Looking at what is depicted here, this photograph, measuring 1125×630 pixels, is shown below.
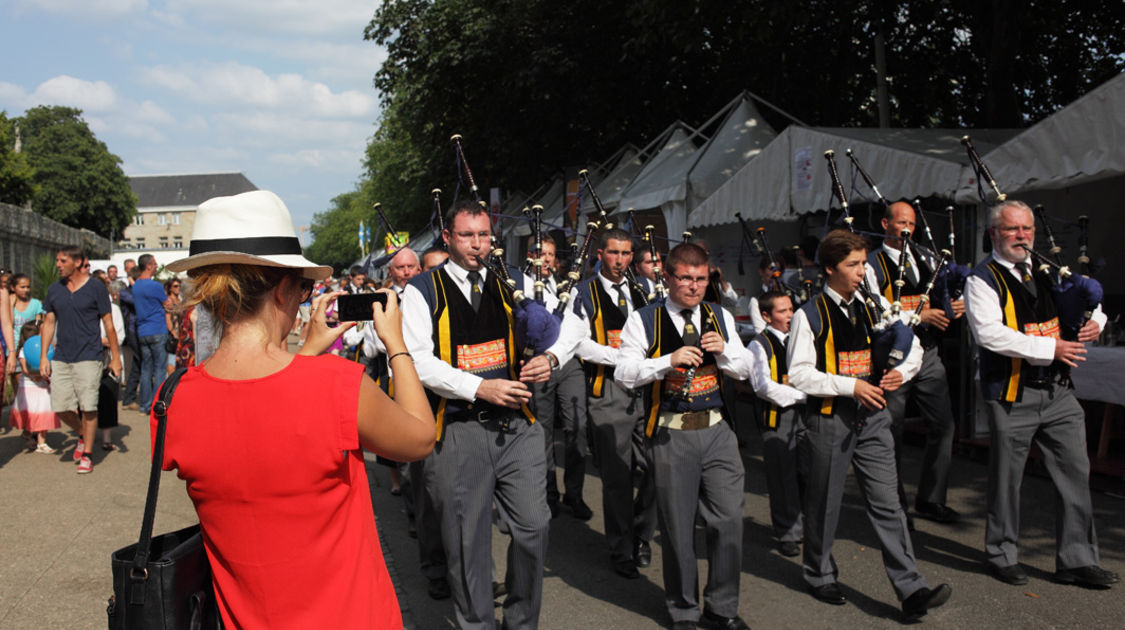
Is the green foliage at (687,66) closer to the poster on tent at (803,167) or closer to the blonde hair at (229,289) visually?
the poster on tent at (803,167)

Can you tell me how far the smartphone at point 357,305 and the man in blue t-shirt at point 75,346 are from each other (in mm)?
7223

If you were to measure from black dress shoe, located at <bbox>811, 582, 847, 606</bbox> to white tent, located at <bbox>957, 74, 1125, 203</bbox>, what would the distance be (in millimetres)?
3677

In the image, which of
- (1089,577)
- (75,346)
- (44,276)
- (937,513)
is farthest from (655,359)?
(44,276)

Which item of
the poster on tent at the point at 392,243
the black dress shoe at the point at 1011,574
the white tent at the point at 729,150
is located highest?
the white tent at the point at 729,150

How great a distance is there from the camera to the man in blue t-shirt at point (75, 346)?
864cm

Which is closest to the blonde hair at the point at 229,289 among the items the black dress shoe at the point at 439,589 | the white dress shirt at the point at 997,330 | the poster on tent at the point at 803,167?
the black dress shoe at the point at 439,589

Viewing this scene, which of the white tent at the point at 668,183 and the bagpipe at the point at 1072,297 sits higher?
the white tent at the point at 668,183

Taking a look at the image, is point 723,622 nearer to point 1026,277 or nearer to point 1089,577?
point 1089,577

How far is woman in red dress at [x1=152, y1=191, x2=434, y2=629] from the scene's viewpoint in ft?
6.44

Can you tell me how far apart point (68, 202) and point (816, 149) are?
2862 inches

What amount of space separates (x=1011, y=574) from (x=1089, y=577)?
39 centimetres

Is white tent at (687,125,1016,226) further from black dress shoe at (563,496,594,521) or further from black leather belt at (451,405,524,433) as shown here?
black leather belt at (451,405,524,433)

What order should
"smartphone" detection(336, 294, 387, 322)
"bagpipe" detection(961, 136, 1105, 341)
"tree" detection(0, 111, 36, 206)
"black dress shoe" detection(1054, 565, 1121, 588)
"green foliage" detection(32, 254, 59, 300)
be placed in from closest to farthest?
"smartphone" detection(336, 294, 387, 322) → "black dress shoe" detection(1054, 565, 1121, 588) → "bagpipe" detection(961, 136, 1105, 341) → "green foliage" detection(32, 254, 59, 300) → "tree" detection(0, 111, 36, 206)

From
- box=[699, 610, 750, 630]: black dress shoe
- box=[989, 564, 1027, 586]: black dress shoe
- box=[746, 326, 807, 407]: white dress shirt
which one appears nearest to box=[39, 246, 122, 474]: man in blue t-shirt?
box=[746, 326, 807, 407]: white dress shirt
